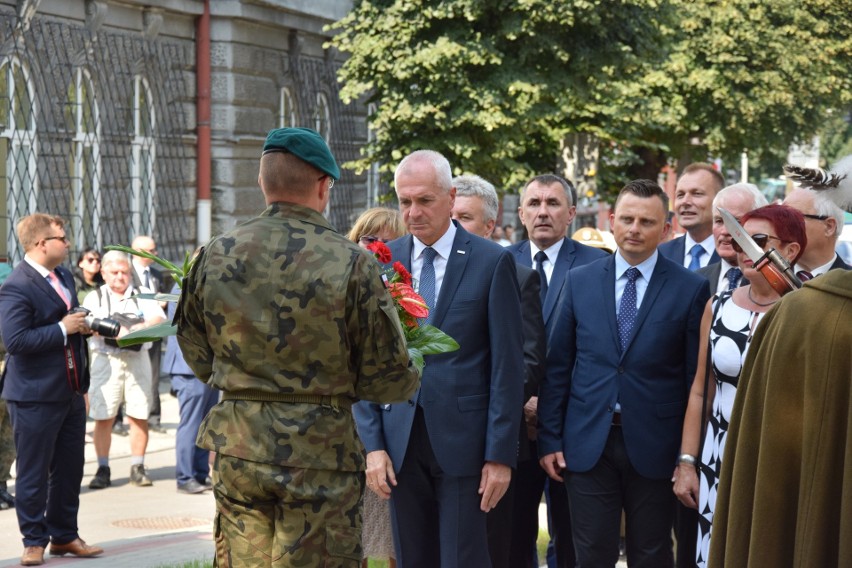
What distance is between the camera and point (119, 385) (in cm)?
1191

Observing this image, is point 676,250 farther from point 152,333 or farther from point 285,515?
point 285,515

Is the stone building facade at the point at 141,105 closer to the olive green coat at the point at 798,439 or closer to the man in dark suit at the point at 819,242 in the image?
the man in dark suit at the point at 819,242

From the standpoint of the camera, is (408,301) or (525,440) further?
(525,440)

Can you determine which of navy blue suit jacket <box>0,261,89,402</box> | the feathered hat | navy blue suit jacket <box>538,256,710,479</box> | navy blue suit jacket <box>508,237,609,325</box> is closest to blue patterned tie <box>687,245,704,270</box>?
navy blue suit jacket <box>508,237,609,325</box>

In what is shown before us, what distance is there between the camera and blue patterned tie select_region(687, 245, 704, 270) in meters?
8.27

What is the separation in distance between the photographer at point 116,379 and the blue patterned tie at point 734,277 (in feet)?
19.7

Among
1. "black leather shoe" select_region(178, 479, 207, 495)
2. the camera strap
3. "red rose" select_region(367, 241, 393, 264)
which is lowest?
"black leather shoe" select_region(178, 479, 207, 495)

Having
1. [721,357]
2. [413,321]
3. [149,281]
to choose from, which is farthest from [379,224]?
[149,281]

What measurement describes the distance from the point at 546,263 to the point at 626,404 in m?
1.82

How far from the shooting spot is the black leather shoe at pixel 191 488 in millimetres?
11414

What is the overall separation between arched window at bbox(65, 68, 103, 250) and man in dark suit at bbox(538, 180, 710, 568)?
12462 millimetres

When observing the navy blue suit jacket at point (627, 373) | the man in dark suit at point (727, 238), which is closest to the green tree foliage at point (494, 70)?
the man in dark suit at point (727, 238)

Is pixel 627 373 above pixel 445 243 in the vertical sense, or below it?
below

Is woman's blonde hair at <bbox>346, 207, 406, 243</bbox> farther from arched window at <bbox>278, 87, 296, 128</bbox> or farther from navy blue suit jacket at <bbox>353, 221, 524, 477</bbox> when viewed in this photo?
arched window at <bbox>278, 87, 296, 128</bbox>
